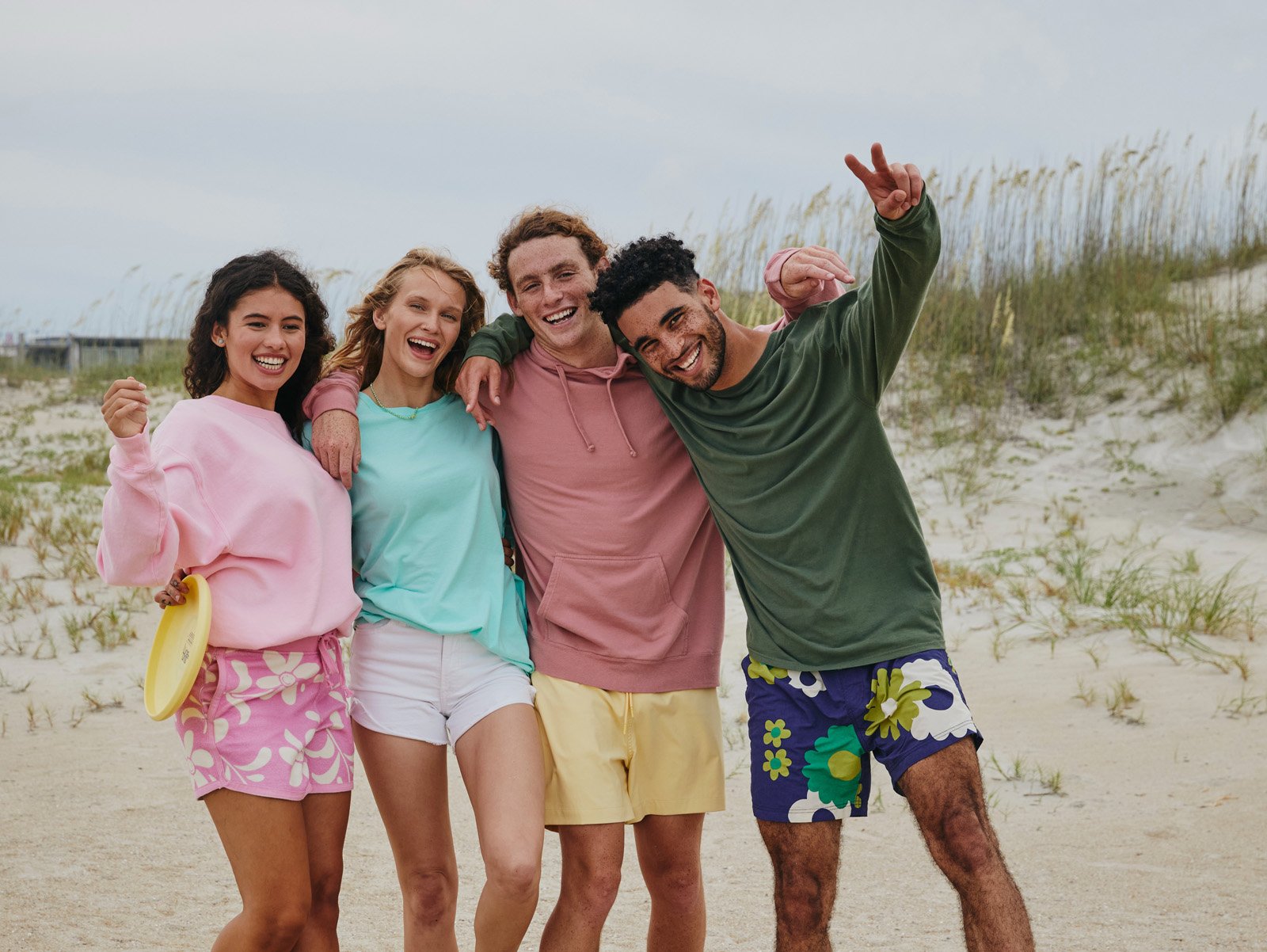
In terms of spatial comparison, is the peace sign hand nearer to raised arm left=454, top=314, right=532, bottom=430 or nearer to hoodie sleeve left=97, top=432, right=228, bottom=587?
raised arm left=454, top=314, right=532, bottom=430

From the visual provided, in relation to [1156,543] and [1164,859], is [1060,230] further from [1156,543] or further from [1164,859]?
[1164,859]

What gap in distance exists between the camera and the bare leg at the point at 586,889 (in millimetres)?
3037

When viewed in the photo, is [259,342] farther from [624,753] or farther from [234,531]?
[624,753]

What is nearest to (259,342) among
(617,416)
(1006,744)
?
(617,416)

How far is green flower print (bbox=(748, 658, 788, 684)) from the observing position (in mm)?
2977

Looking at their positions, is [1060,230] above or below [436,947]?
above

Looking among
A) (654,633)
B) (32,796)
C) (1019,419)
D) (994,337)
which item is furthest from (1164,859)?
(994,337)

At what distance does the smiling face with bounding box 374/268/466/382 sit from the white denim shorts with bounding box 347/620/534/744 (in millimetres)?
748

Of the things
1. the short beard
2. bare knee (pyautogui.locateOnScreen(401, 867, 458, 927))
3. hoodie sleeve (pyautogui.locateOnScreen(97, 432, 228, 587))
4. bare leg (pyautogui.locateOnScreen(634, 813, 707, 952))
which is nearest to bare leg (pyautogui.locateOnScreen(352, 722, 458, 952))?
bare knee (pyautogui.locateOnScreen(401, 867, 458, 927))

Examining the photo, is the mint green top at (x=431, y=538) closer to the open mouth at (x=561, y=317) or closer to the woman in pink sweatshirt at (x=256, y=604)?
the woman in pink sweatshirt at (x=256, y=604)

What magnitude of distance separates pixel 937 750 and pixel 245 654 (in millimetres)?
1655

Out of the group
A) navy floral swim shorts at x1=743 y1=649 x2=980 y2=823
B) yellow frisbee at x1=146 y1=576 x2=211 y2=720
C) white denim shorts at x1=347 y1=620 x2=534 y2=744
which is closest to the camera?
yellow frisbee at x1=146 y1=576 x2=211 y2=720

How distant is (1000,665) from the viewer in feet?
20.8

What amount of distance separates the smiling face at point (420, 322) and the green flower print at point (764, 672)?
1.23m
